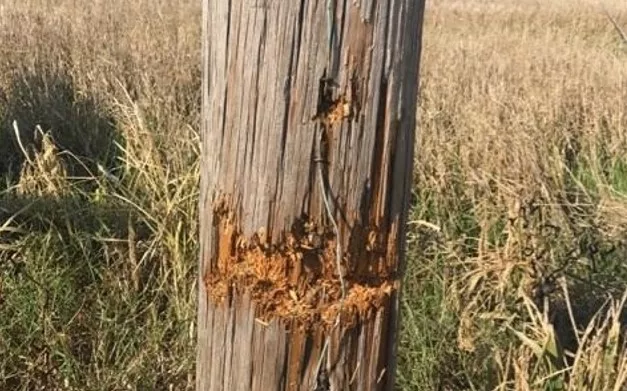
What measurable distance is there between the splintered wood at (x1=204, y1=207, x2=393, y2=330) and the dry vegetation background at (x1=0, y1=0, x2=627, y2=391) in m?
1.03

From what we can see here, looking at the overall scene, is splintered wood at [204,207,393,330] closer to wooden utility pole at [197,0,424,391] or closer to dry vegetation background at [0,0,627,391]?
wooden utility pole at [197,0,424,391]

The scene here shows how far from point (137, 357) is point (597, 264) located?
68.5 inches

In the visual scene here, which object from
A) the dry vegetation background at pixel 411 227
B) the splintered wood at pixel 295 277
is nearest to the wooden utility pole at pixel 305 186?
the splintered wood at pixel 295 277

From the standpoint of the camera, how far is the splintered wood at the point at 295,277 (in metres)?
1.31

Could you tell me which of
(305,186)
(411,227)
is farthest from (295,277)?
(411,227)

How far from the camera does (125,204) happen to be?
11.3ft

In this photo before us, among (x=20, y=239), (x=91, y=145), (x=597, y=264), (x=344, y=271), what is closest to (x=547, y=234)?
(x=597, y=264)

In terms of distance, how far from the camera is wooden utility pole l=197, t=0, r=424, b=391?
1.23 meters

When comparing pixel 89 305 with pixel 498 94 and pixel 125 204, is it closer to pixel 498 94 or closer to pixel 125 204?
pixel 125 204

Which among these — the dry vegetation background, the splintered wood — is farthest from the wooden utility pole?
the dry vegetation background

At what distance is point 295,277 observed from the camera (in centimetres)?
132

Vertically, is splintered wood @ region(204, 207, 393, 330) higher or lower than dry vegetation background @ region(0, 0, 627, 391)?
higher

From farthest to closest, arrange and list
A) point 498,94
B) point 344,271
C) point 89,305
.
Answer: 1. point 498,94
2. point 89,305
3. point 344,271

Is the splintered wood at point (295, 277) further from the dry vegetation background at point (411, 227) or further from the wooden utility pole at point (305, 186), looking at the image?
the dry vegetation background at point (411, 227)
